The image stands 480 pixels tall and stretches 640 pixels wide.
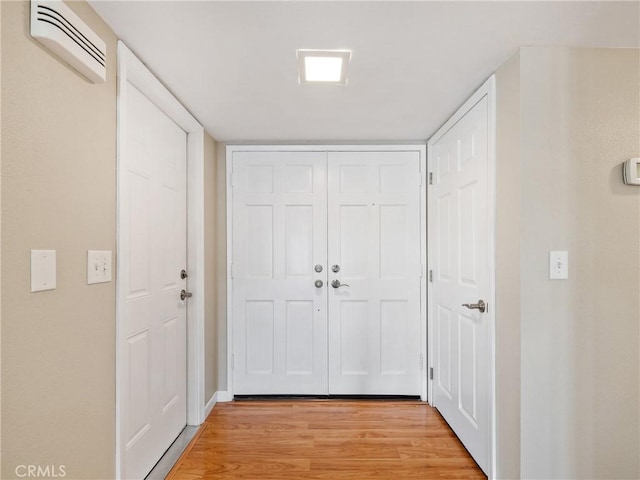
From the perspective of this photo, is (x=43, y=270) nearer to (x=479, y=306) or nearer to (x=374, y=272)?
(x=479, y=306)

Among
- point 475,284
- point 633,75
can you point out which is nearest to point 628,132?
point 633,75

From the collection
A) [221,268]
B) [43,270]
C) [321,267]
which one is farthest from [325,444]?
[43,270]

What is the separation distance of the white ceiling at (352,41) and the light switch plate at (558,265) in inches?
37.2

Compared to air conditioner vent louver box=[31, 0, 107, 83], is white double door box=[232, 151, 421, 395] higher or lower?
lower

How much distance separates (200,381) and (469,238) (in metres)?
2.08

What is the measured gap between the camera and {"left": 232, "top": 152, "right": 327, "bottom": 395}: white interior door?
2975 millimetres

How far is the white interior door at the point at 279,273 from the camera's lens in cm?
297

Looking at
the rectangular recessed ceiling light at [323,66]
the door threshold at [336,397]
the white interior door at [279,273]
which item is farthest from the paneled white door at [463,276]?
the white interior door at [279,273]

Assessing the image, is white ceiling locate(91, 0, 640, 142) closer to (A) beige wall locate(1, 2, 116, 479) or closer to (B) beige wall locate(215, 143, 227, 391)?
(A) beige wall locate(1, 2, 116, 479)

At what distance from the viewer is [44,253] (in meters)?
1.10

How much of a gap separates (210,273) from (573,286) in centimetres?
232

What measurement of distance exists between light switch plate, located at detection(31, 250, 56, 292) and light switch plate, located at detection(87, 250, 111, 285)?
0.18 m

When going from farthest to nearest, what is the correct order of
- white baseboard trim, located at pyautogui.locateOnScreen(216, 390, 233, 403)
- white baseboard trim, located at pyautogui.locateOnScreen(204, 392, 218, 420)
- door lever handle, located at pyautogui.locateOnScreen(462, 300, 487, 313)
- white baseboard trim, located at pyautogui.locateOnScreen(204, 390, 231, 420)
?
white baseboard trim, located at pyautogui.locateOnScreen(216, 390, 233, 403) < white baseboard trim, located at pyautogui.locateOnScreen(204, 390, 231, 420) < white baseboard trim, located at pyautogui.locateOnScreen(204, 392, 218, 420) < door lever handle, located at pyautogui.locateOnScreen(462, 300, 487, 313)

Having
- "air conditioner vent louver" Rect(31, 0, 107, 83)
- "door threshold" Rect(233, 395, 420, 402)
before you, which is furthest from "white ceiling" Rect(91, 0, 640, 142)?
"door threshold" Rect(233, 395, 420, 402)
